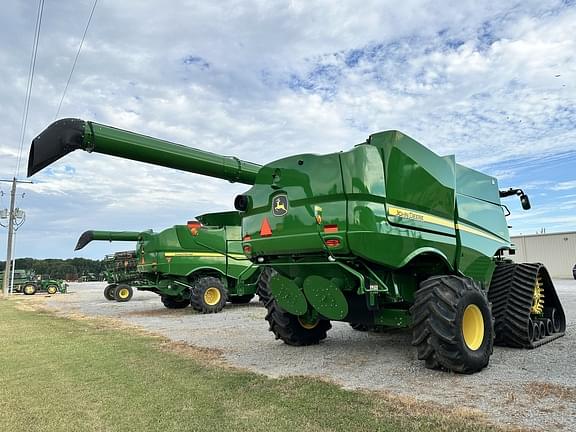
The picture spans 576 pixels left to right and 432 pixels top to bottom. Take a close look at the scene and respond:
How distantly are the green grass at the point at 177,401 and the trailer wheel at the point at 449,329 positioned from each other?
109cm

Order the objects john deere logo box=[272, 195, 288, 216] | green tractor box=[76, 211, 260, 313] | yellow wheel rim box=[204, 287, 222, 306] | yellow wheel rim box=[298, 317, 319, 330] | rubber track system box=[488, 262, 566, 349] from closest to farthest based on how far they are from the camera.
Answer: john deere logo box=[272, 195, 288, 216]
rubber track system box=[488, 262, 566, 349]
yellow wheel rim box=[298, 317, 319, 330]
yellow wheel rim box=[204, 287, 222, 306]
green tractor box=[76, 211, 260, 313]

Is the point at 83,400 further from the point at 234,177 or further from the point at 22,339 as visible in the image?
the point at 22,339

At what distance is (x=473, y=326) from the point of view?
564cm

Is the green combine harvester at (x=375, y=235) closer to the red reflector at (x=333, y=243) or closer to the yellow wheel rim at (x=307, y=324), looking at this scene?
the red reflector at (x=333, y=243)

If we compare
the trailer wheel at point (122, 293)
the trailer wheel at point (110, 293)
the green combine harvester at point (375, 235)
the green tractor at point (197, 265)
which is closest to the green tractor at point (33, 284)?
the trailer wheel at point (110, 293)

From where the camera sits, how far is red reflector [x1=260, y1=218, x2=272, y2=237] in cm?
596

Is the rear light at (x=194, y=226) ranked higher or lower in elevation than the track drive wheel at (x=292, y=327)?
higher

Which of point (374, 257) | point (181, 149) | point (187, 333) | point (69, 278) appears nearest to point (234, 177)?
point (181, 149)

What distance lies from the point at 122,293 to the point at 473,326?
1876cm

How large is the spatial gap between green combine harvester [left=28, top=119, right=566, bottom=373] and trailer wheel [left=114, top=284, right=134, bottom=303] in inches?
643

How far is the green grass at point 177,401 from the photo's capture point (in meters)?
3.78

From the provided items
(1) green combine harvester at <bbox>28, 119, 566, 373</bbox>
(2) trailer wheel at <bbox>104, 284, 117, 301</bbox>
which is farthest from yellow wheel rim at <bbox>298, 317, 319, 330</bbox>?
(2) trailer wheel at <bbox>104, 284, 117, 301</bbox>

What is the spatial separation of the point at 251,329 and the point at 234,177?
13.4 feet

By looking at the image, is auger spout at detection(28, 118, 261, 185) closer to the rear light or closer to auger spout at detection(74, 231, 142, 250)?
the rear light
